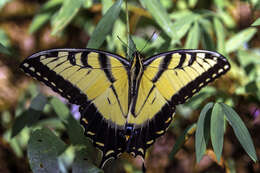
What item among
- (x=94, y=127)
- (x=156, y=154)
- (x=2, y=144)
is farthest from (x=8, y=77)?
(x=94, y=127)

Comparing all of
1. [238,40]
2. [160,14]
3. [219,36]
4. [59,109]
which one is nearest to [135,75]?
[160,14]

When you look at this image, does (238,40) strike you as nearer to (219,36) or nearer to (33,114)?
(219,36)

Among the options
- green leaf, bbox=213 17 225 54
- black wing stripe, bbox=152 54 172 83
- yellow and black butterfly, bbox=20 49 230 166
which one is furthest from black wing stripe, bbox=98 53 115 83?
green leaf, bbox=213 17 225 54

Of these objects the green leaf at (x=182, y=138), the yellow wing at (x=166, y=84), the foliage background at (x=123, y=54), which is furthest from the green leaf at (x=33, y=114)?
the green leaf at (x=182, y=138)

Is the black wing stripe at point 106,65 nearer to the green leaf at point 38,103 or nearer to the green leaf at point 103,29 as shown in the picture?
the green leaf at point 103,29

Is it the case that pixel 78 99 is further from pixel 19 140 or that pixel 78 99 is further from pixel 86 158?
pixel 19 140

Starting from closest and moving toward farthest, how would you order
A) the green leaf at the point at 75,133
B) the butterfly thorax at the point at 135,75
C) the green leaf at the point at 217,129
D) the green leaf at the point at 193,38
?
the green leaf at the point at 217,129 → the butterfly thorax at the point at 135,75 → the green leaf at the point at 75,133 → the green leaf at the point at 193,38

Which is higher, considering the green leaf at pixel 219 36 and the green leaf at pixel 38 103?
the green leaf at pixel 38 103
